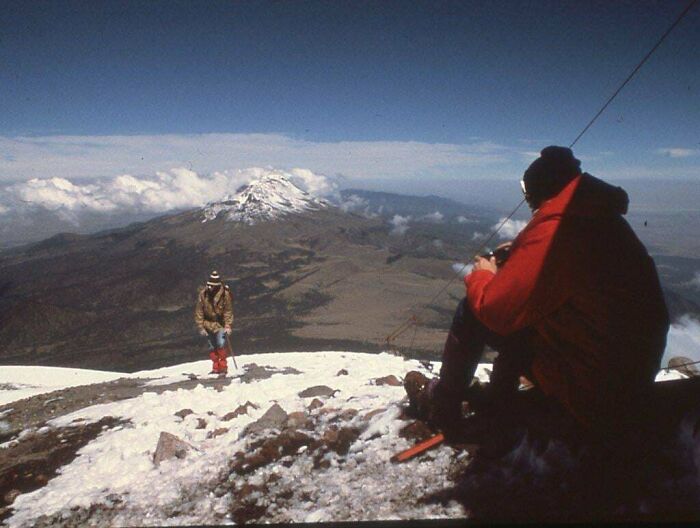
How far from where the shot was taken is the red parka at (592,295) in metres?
2.29

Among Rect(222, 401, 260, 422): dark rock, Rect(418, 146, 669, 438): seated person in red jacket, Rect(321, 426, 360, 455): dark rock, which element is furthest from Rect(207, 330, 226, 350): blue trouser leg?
Rect(418, 146, 669, 438): seated person in red jacket

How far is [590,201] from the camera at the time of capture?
7.61 ft

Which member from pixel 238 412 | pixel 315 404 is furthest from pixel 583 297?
pixel 238 412

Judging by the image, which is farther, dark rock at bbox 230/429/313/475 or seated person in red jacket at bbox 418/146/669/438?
dark rock at bbox 230/429/313/475

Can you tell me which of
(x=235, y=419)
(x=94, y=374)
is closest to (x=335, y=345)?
(x=94, y=374)

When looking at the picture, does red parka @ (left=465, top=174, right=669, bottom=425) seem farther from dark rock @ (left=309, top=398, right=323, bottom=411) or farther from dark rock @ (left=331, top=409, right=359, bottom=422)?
dark rock @ (left=309, top=398, right=323, bottom=411)

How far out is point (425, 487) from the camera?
345 cm

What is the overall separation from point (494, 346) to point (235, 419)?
4.57m

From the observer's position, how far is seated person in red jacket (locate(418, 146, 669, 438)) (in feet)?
7.50

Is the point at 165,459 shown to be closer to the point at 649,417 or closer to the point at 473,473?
the point at 473,473

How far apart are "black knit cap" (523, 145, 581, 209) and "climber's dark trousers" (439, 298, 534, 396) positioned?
38.7 inches

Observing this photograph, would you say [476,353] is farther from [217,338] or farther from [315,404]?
[217,338]

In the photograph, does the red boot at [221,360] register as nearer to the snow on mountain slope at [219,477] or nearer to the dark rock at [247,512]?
the snow on mountain slope at [219,477]

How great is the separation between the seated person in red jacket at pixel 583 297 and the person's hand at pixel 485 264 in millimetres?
218
